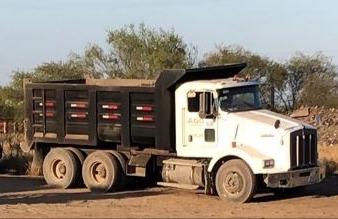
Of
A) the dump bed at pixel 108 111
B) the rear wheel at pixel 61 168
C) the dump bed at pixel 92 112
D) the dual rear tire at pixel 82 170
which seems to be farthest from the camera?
the rear wheel at pixel 61 168

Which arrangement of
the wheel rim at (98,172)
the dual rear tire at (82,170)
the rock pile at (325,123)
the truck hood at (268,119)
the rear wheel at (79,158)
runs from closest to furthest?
the truck hood at (268,119), the dual rear tire at (82,170), the wheel rim at (98,172), the rear wheel at (79,158), the rock pile at (325,123)

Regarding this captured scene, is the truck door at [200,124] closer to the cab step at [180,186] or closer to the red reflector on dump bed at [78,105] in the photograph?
the cab step at [180,186]

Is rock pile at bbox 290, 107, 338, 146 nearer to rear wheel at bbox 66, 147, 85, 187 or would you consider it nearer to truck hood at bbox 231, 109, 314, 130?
rear wheel at bbox 66, 147, 85, 187

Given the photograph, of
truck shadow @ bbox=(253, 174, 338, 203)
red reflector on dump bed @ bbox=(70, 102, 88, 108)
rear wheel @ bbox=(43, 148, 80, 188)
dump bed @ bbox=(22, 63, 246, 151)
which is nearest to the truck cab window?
dump bed @ bbox=(22, 63, 246, 151)

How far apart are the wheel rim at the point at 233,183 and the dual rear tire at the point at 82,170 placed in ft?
11.6

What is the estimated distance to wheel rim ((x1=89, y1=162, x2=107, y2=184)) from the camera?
73.6ft

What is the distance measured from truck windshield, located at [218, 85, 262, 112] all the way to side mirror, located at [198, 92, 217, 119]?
Answer: 0.22 metres

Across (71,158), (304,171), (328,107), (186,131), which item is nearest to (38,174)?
(71,158)

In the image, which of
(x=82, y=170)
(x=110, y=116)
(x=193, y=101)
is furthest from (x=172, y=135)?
(x=82, y=170)

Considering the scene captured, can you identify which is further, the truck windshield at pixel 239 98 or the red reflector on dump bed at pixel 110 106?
the red reflector on dump bed at pixel 110 106

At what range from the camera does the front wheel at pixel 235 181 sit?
64.0 feet

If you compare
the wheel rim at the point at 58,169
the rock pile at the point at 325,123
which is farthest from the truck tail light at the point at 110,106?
the rock pile at the point at 325,123

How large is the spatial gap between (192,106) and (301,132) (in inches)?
113

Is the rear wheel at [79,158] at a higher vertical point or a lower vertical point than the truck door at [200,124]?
lower
